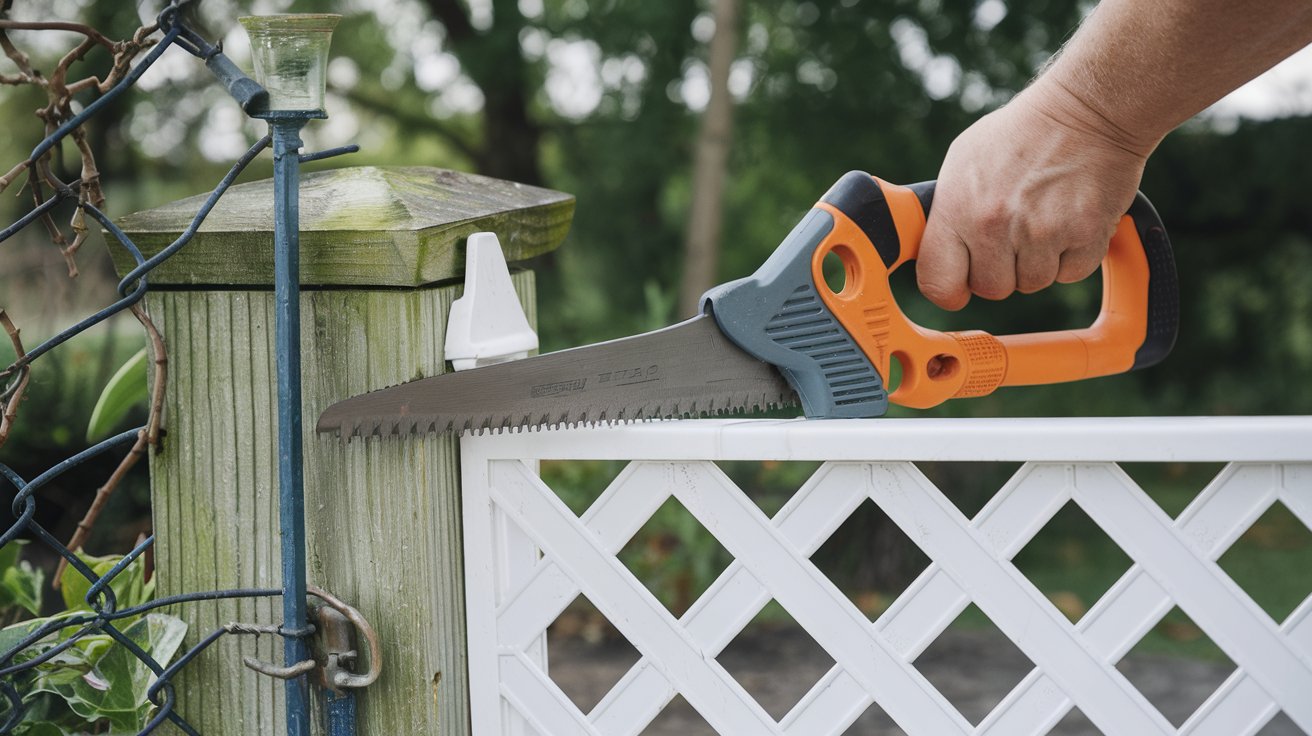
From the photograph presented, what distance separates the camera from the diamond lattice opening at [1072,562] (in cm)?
497

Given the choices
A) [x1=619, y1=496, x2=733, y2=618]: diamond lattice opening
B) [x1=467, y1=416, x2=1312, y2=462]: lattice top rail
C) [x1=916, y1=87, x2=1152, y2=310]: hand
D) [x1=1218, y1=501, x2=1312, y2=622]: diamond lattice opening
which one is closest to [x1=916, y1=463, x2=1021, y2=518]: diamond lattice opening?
[x1=1218, y1=501, x2=1312, y2=622]: diamond lattice opening

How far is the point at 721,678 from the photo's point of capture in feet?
4.00

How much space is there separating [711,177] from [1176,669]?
249 centimetres

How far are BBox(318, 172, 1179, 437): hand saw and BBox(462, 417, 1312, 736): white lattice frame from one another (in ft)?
0.22

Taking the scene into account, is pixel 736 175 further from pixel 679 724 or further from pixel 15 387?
pixel 15 387

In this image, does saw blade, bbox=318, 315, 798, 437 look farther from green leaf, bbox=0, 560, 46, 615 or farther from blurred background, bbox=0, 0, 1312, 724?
blurred background, bbox=0, 0, 1312, 724

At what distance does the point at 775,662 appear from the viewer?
4.18 meters

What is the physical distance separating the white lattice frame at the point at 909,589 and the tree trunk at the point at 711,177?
3065 mm

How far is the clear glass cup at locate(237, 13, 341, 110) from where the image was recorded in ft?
3.77

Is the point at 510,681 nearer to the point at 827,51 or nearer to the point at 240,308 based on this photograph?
the point at 240,308

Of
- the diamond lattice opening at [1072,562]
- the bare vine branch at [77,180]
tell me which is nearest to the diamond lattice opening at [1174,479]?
the diamond lattice opening at [1072,562]

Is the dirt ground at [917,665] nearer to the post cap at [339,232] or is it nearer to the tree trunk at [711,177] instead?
the tree trunk at [711,177]

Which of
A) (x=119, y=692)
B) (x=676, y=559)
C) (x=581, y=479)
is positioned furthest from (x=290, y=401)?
(x=676, y=559)

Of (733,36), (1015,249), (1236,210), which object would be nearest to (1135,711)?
(1015,249)
